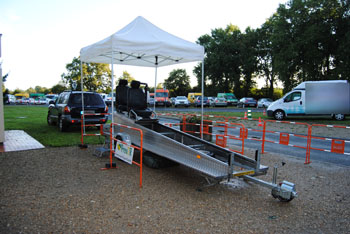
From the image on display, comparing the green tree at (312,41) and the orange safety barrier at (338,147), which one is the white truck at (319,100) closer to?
the green tree at (312,41)

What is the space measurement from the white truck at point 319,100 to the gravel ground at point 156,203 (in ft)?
44.0

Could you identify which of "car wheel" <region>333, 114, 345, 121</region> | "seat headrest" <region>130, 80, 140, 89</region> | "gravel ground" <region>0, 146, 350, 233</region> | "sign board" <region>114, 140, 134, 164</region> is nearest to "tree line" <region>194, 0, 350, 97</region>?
"car wheel" <region>333, 114, 345, 121</region>

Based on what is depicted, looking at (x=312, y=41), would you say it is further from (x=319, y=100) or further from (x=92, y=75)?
(x=92, y=75)

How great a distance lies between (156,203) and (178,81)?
81.4 meters

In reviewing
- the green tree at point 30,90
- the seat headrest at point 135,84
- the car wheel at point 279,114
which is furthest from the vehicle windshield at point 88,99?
the green tree at point 30,90

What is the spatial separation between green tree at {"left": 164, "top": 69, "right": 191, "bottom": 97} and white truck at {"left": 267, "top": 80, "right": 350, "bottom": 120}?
62841mm

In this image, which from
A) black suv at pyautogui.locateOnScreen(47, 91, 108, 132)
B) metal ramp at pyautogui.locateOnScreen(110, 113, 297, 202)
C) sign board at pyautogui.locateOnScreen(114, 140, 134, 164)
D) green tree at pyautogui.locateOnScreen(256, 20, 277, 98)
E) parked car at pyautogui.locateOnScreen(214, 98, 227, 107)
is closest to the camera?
metal ramp at pyautogui.locateOnScreen(110, 113, 297, 202)

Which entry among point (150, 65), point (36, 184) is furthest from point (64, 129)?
point (36, 184)

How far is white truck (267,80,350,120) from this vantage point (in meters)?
18.3

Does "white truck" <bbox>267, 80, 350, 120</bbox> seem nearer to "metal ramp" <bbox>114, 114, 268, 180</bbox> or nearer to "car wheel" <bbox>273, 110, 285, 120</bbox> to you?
"car wheel" <bbox>273, 110, 285, 120</bbox>

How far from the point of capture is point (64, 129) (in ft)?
37.1

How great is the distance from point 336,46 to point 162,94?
867 inches

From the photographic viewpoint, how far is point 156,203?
13.6 feet

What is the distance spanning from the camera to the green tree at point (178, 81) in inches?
3224
